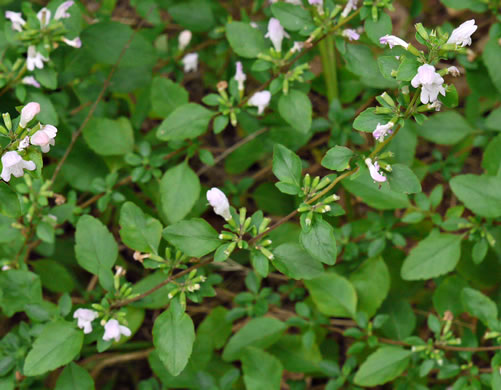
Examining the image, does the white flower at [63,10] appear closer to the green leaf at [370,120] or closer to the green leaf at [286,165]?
the green leaf at [286,165]

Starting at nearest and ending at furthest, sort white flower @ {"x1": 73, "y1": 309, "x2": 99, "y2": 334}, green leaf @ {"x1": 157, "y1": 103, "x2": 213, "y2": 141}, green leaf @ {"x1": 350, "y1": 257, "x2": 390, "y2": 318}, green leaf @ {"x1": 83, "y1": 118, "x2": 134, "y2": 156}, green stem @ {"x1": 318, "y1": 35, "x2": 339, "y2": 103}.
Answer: white flower @ {"x1": 73, "y1": 309, "x2": 99, "y2": 334} < green leaf @ {"x1": 157, "y1": 103, "x2": 213, "y2": 141} < green leaf @ {"x1": 350, "y1": 257, "x2": 390, "y2": 318} < green leaf @ {"x1": 83, "y1": 118, "x2": 134, "y2": 156} < green stem @ {"x1": 318, "y1": 35, "x2": 339, "y2": 103}

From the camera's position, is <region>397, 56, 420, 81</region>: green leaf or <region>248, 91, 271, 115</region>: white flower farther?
<region>248, 91, 271, 115</region>: white flower

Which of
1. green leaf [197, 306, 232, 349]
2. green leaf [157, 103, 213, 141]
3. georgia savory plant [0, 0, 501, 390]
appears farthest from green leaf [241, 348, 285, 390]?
green leaf [157, 103, 213, 141]

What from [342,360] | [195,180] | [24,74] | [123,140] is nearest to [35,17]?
[24,74]

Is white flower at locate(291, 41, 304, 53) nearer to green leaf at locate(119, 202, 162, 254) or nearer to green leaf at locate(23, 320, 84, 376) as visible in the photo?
green leaf at locate(119, 202, 162, 254)

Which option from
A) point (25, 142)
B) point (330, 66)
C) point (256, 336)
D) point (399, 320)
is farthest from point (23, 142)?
point (399, 320)
